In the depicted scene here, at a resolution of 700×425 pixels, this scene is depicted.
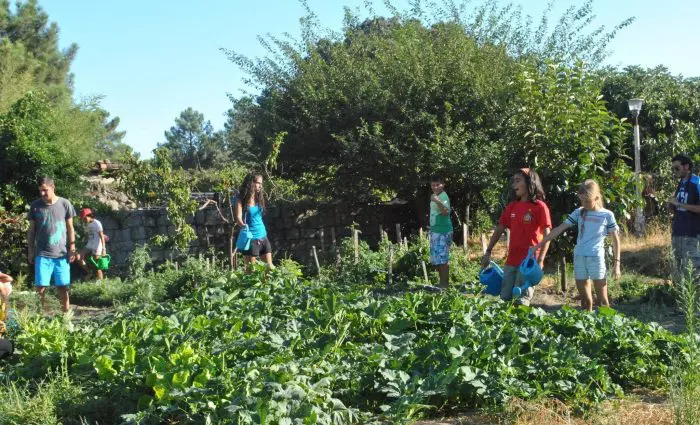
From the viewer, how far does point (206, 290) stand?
645cm

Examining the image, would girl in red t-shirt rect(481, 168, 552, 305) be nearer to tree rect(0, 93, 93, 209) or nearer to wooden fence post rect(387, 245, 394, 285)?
wooden fence post rect(387, 245, 394, 285)

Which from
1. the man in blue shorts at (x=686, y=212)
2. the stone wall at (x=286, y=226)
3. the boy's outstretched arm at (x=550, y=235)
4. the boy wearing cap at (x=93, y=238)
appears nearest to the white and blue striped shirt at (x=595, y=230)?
the boy's outstretched arm at (x=550, y=235)

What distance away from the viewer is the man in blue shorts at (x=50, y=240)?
841 cm

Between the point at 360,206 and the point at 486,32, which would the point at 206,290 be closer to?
the point at 360,206

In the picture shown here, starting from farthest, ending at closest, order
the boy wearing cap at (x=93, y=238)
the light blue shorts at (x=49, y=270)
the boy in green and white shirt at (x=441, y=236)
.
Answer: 1. the boy wearing cap at (x=93, y=238)
2. the boy in green and white shirt at (x=441, y=236)
3. the light blue shorts at (x=49, y=270)

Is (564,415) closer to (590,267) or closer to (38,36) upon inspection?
(590,267)

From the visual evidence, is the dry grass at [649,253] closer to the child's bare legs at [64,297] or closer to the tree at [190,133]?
the child's bare legs at [64,297]

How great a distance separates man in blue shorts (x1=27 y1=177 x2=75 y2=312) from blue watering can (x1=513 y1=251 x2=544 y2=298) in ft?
15.8

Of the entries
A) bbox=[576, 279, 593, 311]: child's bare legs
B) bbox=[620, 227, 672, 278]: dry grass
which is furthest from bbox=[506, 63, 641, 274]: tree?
bbox=[576, 279, 593, 311]: child's bare legs

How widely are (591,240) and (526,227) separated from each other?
0.59m

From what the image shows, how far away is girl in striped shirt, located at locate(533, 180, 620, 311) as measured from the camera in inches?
276

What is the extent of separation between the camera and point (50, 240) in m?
8.42

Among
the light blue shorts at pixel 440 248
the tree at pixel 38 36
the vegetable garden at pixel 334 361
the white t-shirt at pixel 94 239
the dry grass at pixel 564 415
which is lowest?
the dry grass at pixel 564 415

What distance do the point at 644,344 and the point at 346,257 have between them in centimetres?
768
